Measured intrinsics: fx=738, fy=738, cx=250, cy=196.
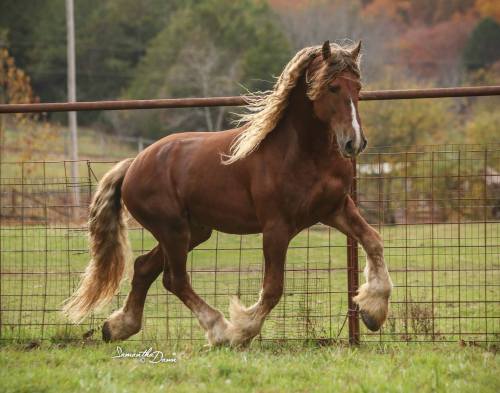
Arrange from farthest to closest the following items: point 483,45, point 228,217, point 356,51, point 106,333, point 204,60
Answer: point 483,45 < point 204,60 < point 106,333 < point 228,217 < point 356,51

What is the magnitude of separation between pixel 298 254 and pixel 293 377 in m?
8.35

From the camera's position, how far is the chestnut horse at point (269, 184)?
5.45 m

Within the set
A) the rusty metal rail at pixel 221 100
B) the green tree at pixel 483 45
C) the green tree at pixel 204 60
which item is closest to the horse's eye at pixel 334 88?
the rusty metal rail at pixel 221 100

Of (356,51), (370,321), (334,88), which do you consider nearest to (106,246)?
(370,321)

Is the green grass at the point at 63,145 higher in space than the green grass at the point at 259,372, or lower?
higher

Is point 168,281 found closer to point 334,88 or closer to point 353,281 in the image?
point 353,281

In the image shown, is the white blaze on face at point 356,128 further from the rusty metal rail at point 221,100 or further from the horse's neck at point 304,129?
the rusty metal rail at point 221,100

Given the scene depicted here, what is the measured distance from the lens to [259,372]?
486 centimetres

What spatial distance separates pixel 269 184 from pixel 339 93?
34.9 inches

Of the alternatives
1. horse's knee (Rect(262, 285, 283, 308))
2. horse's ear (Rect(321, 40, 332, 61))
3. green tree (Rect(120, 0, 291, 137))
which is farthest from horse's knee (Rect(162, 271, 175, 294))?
green tree (Rect(120, 0, 291, 137))

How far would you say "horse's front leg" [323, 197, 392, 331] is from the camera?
561cm

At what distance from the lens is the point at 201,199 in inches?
242

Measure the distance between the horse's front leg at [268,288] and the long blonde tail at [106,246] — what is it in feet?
4.95

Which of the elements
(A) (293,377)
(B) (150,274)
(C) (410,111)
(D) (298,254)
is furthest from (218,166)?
(C) (410,111)
